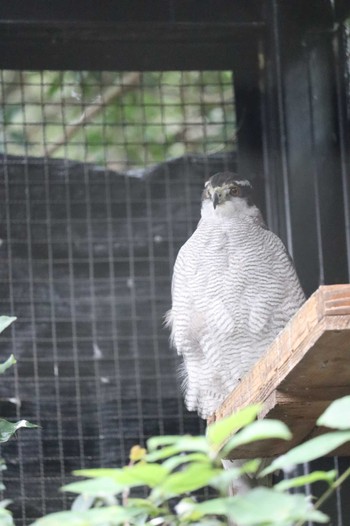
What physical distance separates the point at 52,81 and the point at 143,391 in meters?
1.38

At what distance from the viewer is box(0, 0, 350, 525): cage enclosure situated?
4.34 m

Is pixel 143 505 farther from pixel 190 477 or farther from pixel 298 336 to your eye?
pixel 298 336

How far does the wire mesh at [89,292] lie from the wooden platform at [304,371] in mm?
1266

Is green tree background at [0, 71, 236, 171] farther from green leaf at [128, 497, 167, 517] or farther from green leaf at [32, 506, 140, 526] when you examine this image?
green leaf at [32, 506, 140, 526]

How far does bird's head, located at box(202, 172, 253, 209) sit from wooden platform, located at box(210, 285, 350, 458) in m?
1.37

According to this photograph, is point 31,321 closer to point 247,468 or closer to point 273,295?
point 273,295

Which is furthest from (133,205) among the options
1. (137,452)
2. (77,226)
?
(137,452)

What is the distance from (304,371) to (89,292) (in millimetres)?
2152

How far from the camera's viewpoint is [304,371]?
96.8 inches

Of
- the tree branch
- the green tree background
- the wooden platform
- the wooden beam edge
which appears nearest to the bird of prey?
the green tree background

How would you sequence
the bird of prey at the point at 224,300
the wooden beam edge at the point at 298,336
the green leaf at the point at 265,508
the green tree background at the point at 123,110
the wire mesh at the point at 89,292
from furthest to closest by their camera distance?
the green tree background at the point at 123,110 → the wire mesh at the point at 89,292 → the bird of prey at the point at 224,300 → the wooden beam edge at the point at 298,336 → the green leaf at the point at 265,508

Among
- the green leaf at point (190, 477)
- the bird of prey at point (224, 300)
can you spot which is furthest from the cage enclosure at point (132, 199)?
the green leaf at point (190, 477)

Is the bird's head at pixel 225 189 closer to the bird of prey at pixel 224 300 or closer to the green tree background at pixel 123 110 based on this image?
the bird of prey at pixel 224 300

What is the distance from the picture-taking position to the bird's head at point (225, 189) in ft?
14.5
